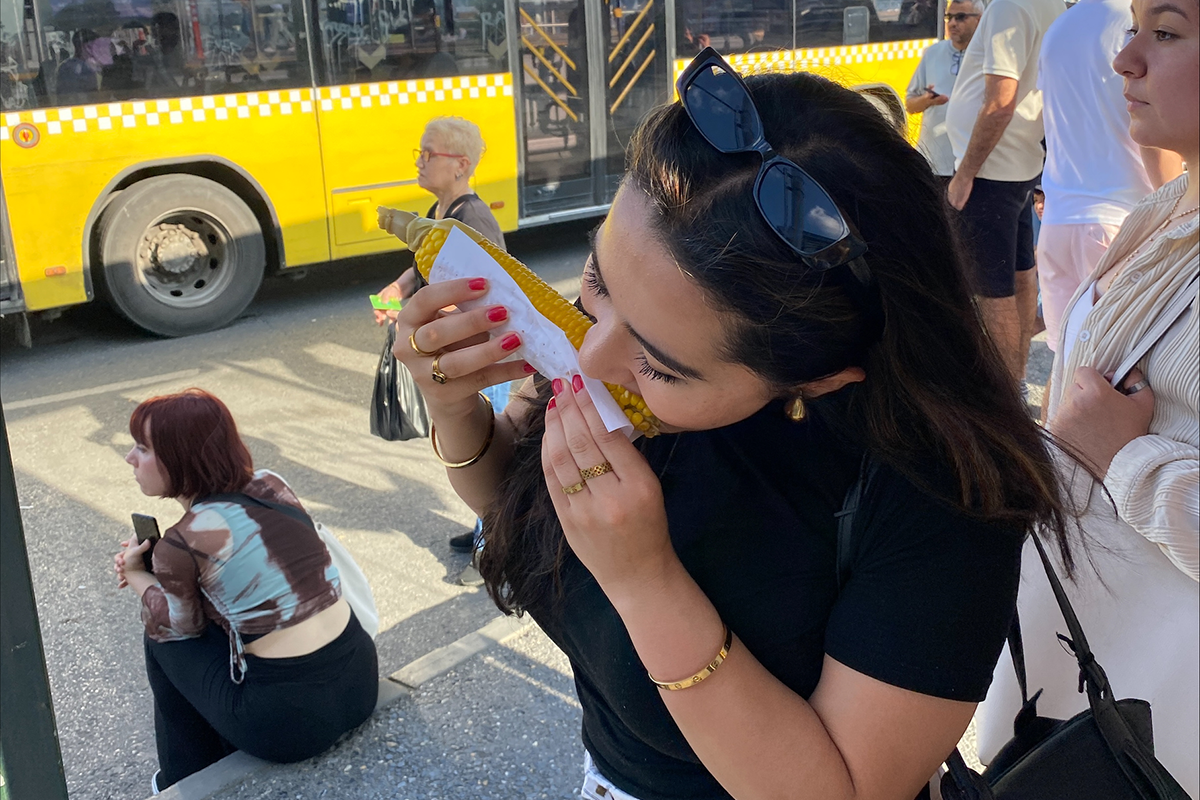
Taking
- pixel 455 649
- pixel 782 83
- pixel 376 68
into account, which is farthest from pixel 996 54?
pixel 376 68

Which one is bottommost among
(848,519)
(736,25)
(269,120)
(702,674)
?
(702,674)

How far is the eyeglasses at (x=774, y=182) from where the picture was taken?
1104 mm

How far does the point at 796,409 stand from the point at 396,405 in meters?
3.32

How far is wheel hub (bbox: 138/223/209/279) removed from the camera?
798 centimetres

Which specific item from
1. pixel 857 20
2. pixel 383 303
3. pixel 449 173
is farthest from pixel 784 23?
pixel 383 303

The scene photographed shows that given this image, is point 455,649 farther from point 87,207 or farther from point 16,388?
point 87,207

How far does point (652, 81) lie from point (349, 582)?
7.75 metres

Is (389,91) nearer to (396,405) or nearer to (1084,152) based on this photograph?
(396,405)

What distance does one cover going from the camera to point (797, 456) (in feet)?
4.32

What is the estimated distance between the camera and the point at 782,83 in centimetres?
125

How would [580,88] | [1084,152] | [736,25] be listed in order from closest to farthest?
[1084,152]
[580,88]
[736,25]

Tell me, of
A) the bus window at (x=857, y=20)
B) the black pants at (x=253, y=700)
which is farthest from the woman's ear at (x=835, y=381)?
the bus window at (x=857, y=20)

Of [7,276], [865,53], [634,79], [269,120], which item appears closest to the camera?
[7,276]

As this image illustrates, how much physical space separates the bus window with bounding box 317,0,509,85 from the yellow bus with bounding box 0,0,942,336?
0.01 meters
